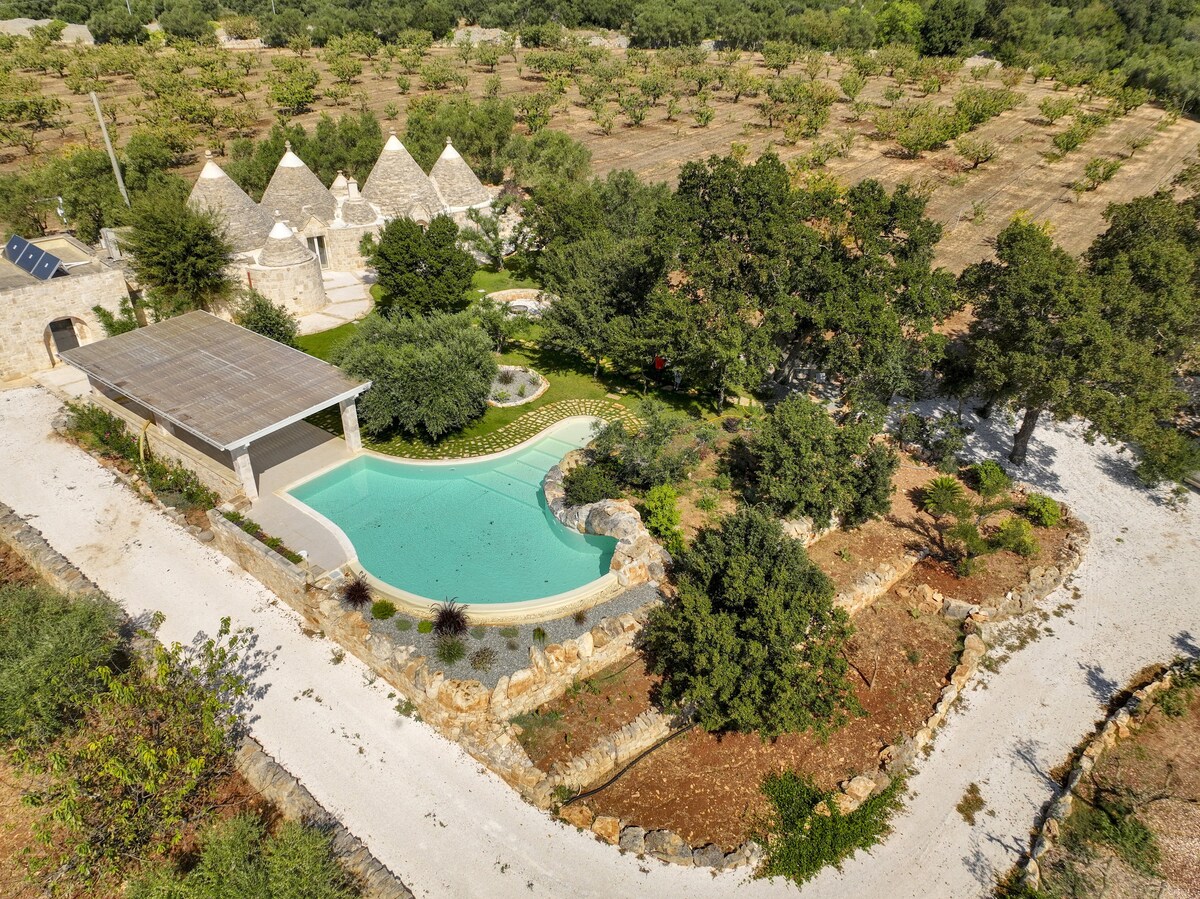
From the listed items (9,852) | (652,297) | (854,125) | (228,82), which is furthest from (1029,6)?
(9,852)

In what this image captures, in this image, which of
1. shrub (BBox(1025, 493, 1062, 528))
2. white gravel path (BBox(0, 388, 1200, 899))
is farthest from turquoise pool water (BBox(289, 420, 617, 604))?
shrub (BBox(1025, 493, 1062, 528))

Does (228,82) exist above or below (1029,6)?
below

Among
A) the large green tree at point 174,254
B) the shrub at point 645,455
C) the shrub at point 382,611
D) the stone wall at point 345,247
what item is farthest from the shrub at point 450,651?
the stone wall at point 345,247

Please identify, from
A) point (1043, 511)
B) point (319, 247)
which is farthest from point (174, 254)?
point (1043, 511)

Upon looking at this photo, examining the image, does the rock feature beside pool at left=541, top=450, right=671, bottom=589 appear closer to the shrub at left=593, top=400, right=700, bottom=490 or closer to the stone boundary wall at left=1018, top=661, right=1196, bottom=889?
the shrub at left=593, top=400, right=700, bottom=490

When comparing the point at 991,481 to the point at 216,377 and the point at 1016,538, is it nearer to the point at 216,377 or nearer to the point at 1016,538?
the point at 1016,538

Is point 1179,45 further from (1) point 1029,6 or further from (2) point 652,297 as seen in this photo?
(2) point 652,297

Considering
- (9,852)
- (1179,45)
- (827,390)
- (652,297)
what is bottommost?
(9,852)

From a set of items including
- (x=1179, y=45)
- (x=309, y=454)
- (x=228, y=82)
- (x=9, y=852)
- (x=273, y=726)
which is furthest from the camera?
(x=1179, y=45)
